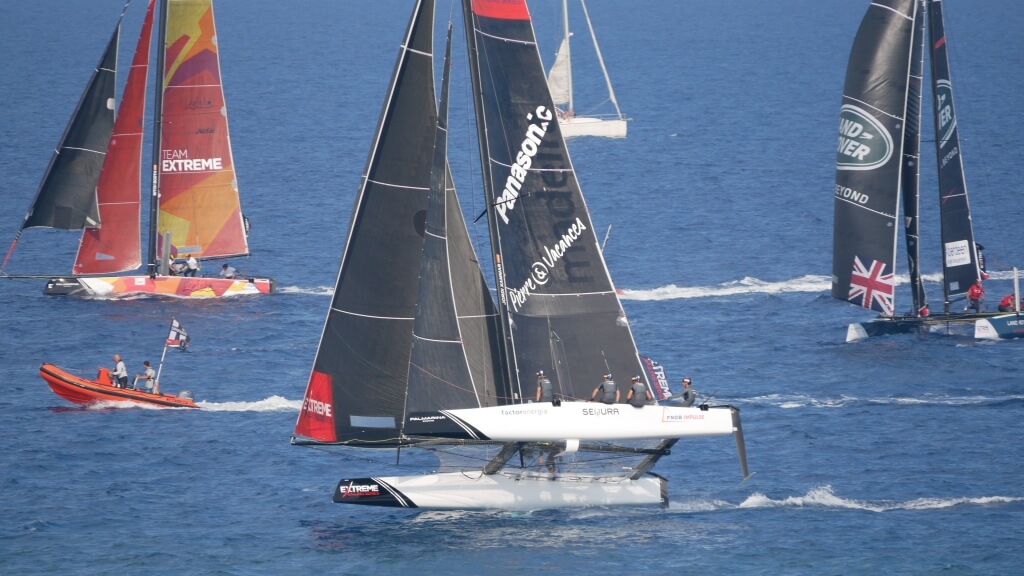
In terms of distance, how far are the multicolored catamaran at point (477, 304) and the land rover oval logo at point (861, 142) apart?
25.8 meters

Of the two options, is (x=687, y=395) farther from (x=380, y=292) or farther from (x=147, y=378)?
(x=147, y=378)

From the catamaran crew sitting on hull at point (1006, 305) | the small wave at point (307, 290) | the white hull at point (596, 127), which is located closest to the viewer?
the catamaran crew sitting on hull at point (1006, 305)

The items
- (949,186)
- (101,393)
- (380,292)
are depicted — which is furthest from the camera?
(949,186)

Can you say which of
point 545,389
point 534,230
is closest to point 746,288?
point 534,230

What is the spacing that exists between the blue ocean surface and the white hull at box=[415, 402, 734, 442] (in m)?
3.21

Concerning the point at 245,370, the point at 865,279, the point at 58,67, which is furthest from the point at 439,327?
the point at 58,67

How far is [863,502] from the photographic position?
48406 millimetres

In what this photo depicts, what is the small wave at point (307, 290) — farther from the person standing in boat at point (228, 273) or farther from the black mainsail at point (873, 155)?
the black mainsail at point (873, 155)

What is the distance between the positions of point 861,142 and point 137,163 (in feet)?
114

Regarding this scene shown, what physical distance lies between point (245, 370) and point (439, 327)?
2234 cm

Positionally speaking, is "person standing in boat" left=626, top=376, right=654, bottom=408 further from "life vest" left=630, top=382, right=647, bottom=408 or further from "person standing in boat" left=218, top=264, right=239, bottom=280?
"person standing in boat" left=218, top=264, right=239, bottom=280

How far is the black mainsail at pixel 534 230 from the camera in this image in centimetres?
4419

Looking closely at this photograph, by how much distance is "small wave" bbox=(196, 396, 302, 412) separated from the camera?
59.6 metres

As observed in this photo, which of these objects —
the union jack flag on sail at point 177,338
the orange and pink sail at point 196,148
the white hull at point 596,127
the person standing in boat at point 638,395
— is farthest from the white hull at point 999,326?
the white hull at point 596,127
